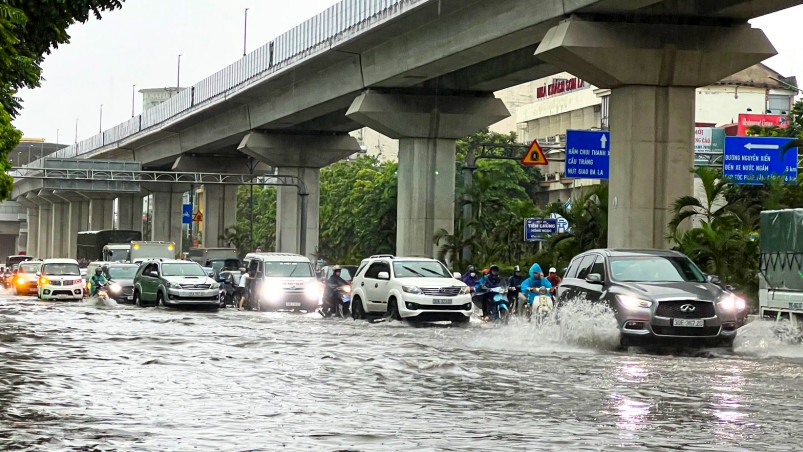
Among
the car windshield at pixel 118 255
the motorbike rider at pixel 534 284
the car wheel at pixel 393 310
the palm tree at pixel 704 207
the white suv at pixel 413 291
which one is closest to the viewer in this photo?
the white suv at pixel 413 291

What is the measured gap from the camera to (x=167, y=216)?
91562mm

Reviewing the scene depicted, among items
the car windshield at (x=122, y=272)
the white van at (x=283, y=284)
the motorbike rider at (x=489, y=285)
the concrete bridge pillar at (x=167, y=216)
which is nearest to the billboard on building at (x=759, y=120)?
the concrete bridge pillar at (x=167, y=216)

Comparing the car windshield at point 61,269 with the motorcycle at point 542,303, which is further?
the car windshield at point 61,269

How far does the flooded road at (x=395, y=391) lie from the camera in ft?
36.5

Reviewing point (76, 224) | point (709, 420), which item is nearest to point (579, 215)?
point (709, 420)

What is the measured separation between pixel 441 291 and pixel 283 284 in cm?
1046

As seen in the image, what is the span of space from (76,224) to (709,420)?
374ft

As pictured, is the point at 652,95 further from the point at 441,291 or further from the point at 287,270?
the point at 287,270

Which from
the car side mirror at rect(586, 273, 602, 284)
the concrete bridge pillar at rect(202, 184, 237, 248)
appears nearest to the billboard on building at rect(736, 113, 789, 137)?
the concrete bridge pillar at rect(202, 184, 237, 248)

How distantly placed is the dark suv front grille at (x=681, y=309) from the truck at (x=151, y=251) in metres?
37.9

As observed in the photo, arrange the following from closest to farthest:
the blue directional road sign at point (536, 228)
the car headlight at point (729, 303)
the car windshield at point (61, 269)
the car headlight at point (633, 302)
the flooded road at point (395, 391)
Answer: the flooded road at point (395, 391) < the car headlight at point (633, 302) < the car headlight at point (729, 303) < the blue directional road sign at point (536, 228) < the car windshield at point (61, 269)

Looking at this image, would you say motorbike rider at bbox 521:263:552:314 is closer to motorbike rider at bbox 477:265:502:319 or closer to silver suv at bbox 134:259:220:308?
motorbike rider at bbox 477:265:502:319

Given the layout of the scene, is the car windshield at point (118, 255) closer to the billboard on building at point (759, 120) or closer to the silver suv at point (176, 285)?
the silver suv at point (176, 285)

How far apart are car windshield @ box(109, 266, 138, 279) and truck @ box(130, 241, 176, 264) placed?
8498 mm
